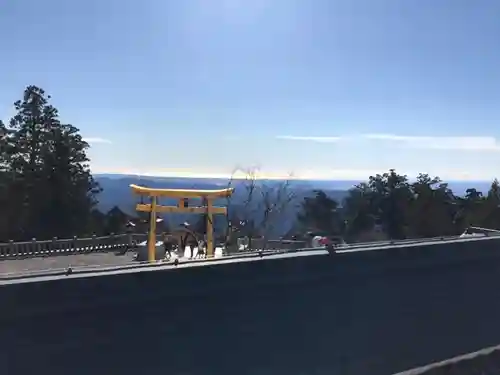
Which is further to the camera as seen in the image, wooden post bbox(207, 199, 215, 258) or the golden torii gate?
the golden torii gate

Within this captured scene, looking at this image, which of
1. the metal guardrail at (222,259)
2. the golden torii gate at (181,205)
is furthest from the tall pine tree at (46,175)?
the metal guardrail at (222,259)

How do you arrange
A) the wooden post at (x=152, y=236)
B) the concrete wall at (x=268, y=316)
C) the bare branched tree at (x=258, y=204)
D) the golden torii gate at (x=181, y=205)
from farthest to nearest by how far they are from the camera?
the bare branched tree at (x=258, y=204), the golden torii gate at (x=181, y=205), the wooden post at (x=152, y=236), the concrete wall at (x=268, y=316)

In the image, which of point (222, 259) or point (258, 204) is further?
point (258, 204)

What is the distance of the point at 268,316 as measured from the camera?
3.88 metres

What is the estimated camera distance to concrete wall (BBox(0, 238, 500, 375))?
3.00 meters

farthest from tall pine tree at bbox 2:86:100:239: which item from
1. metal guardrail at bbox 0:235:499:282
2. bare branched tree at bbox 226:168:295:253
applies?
metal guardrail at bbox 0:235:499:282

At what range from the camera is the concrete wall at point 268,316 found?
3.00 meters

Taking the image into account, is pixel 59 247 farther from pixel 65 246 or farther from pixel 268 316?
pixel 268 316

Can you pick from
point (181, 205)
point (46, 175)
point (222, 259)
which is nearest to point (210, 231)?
point (181, 205)

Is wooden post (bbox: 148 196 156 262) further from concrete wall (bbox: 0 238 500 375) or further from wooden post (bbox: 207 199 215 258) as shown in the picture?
concrete wall (bbox: 0 238 500 375)

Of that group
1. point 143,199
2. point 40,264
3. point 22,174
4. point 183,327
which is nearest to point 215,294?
point 183,327

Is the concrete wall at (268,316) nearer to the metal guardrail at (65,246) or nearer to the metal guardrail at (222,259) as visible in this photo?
the metal guardrail at (222,259)

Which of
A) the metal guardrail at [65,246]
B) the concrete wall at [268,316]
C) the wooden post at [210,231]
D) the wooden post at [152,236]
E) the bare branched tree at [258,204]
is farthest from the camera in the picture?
the bare branched tree at [258,204]

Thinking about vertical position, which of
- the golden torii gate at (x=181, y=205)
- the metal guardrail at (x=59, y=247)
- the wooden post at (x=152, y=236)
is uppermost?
the golden torii gate at (x=181, y=205)
